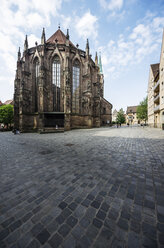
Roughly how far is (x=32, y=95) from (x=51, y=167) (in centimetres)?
2005

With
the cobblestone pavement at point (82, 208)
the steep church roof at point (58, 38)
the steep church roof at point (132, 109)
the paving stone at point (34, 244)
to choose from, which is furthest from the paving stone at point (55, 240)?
the steep church roof at point (132, 109)

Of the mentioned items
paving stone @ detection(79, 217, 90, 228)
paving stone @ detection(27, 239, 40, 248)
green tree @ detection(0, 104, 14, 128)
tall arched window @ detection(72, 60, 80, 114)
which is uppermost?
tall arched window @ detection(72, 60, 80, 114)

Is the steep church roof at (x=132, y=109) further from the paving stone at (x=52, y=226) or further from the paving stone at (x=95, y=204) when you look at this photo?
the paving stone at (x=52, y=226)

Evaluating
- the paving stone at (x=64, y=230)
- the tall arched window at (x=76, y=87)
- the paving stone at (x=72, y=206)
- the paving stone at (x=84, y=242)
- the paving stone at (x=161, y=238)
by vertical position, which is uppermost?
the tall arched window at (x=76, y=87)

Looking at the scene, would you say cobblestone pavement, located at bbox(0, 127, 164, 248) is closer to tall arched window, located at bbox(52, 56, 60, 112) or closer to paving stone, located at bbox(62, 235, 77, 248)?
paving stone, located at bbox(62, 235, 77, 248)

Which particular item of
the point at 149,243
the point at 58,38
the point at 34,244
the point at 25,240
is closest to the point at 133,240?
the point at 149,243

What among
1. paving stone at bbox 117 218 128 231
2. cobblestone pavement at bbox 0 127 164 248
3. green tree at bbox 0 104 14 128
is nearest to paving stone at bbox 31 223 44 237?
cobblestone pavement at bbox 0 127 164 248

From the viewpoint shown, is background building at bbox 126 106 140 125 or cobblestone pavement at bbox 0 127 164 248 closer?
cobblestone pavement at bbox 0 127 164 248

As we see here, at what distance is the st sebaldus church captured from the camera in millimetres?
17484

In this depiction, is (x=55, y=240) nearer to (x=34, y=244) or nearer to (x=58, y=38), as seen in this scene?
(x=34, y=244)

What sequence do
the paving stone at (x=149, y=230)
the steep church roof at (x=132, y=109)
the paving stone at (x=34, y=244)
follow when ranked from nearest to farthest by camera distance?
the paving stone at (x=34, y=244) → the paving stone at (x=149, y=230) → the steep church roof at (x=132, y=109)

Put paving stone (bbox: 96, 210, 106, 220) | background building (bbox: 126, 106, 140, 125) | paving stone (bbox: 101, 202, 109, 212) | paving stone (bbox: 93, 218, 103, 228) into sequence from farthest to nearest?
background building (bbox: 126, 106, 140, 125) < paving stone (bbox: 101, 202, 109, 212) < paving stone (bbox: 96, 210, 106, 220) < paving stone (bbox: 93, 218, 103, 228)

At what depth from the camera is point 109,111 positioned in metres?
29.5

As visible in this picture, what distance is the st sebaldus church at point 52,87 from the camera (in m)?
17.5
